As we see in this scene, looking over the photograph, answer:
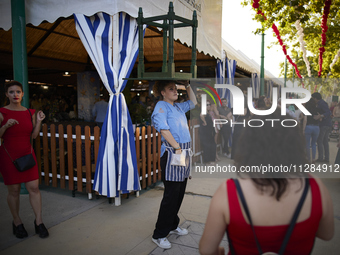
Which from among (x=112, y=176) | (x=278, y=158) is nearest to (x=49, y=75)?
(x=112, y=176)

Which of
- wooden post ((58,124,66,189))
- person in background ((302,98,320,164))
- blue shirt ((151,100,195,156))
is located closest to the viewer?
blue shirt ((151,100,195,156))

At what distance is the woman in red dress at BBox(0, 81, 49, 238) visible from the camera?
3004 mm

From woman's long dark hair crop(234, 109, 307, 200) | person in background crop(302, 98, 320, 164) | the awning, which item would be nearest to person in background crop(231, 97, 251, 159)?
person in background crop(302, 98, 320, 164)

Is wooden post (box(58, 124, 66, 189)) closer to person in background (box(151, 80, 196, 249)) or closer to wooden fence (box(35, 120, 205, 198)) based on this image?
wooden fence (box(35, 120, 205, 198))

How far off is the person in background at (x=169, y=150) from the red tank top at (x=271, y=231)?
5.32 feet

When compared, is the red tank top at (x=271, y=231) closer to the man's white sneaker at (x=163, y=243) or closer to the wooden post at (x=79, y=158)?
the man's white sneaker at (x=163, y=243)

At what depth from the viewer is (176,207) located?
302cm

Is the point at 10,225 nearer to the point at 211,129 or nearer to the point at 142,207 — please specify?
the point at 142,207

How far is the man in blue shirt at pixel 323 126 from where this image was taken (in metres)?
7.23

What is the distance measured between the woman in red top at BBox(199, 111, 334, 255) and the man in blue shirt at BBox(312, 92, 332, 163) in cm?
683

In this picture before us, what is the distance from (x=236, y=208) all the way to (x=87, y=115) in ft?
29.3

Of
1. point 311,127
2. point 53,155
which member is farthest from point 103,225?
point 311,127

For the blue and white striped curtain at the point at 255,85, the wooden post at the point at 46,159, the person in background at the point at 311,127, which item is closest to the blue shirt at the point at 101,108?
the wooden post at the point at 46,159

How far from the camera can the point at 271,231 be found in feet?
3.85
